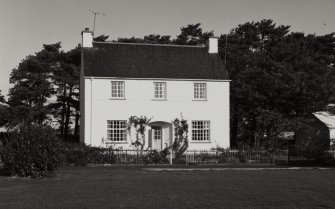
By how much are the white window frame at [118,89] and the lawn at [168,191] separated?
47.8ft

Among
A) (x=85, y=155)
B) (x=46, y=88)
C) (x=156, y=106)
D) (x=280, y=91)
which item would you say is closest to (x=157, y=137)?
(x=156, y=106)

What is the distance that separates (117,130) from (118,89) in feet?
10.6

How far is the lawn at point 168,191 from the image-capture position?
1452 centimetres

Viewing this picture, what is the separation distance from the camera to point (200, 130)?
38938mm

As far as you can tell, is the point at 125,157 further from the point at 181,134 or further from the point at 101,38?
the point at 101,38

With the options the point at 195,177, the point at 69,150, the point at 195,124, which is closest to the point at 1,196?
the point at 195,177

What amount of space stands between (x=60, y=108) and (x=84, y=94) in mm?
15981

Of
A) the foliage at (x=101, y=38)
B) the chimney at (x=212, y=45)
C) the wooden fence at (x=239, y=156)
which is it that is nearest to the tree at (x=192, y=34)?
the foliage at (x=101, y=38)

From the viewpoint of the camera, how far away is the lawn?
14523 millimetres

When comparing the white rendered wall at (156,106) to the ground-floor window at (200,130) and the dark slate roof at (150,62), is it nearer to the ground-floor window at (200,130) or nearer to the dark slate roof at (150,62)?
the ground-floor window at (200,130)

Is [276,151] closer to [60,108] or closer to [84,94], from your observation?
[84,94]

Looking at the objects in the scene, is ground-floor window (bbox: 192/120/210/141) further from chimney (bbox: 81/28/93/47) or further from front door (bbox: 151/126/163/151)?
chimney (bbox: 81/28/93/47)

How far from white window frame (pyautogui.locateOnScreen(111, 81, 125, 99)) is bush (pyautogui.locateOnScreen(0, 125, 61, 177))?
15270 mm

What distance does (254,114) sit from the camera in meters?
40.0
